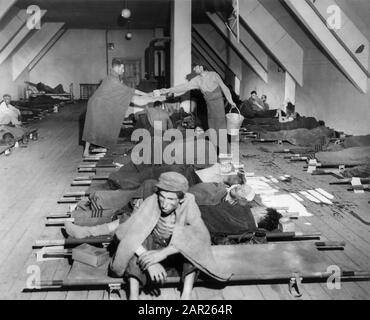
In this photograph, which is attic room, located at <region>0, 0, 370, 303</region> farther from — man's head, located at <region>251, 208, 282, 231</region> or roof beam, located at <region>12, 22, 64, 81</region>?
roof beam, located at <region>12, 22, 64, 81</region>

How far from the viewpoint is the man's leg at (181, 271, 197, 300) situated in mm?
3314

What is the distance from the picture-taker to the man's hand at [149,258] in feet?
10.7

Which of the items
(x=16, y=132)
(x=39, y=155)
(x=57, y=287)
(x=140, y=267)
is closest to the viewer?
(x=140, y=267)

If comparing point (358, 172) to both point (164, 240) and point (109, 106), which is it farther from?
point (164, 240)

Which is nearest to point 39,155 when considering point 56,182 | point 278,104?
point 56,182

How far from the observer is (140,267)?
130 inches

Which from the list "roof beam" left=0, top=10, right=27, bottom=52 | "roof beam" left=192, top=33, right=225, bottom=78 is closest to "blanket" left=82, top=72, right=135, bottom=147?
"roof beam" left=0, top=10, right=27, bottom=52

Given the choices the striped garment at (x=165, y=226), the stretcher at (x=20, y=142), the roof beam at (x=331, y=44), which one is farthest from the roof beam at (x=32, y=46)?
the striped garment at (x=165, y=226)

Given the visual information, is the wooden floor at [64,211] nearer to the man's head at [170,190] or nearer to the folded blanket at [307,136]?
the man's head at [170,190]

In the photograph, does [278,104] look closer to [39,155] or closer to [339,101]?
[339,101]

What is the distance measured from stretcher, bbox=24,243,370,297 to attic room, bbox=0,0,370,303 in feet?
0.05

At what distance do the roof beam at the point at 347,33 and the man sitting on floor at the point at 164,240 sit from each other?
671cm

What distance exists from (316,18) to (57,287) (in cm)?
787

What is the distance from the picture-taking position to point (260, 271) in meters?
3.72
